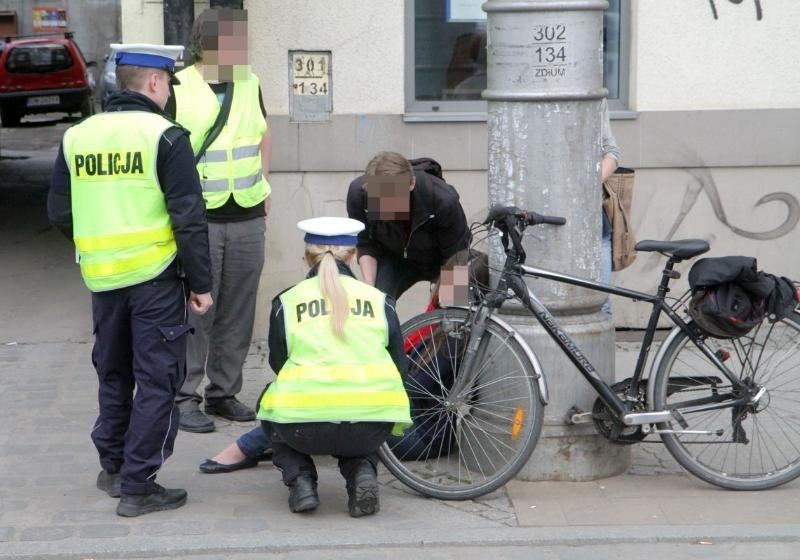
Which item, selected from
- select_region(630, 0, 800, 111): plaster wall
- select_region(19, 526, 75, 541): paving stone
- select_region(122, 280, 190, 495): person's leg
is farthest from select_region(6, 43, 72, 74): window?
select_region(19, 526, 75, 541): paving stone

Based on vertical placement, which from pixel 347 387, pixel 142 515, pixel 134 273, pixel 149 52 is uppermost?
pixel 149 52

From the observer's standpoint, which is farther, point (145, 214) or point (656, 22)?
point (656, 22)

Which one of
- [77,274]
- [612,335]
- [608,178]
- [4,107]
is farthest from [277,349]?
[4,107]

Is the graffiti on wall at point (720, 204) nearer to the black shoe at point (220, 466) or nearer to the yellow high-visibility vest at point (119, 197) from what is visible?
the black shoe at point (220, 466)

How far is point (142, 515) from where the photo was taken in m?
4.96

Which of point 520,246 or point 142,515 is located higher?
point 520,246

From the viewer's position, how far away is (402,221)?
18.2 ft

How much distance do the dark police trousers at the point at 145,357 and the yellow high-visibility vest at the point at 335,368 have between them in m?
0.44

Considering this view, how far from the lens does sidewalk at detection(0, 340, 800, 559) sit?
4.70 metres

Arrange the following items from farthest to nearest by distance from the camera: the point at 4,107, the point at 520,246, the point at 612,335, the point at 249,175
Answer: the point at 4,107, the point at 249,175, the point at 612,335, the point at 520,246

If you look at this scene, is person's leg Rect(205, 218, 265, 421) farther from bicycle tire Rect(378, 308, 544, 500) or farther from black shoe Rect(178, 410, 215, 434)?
bicycle tire Rect(378, 308, 544, 500)

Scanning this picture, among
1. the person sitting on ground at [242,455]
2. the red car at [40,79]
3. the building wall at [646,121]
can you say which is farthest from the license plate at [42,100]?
the person sitting on ground at [242,455]

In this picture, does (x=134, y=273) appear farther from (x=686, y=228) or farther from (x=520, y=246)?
(x=686, y=228)

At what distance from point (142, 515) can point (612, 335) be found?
6.83 ft
